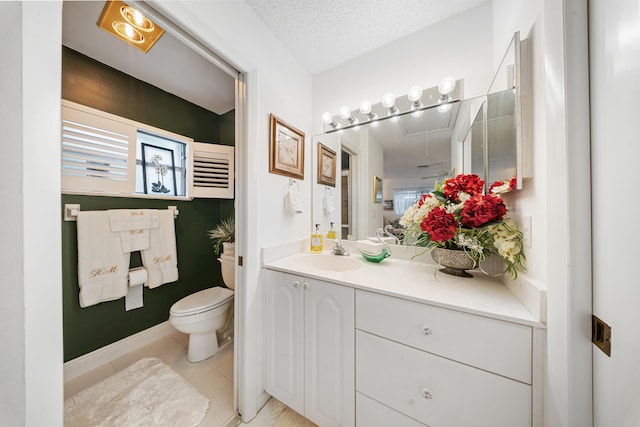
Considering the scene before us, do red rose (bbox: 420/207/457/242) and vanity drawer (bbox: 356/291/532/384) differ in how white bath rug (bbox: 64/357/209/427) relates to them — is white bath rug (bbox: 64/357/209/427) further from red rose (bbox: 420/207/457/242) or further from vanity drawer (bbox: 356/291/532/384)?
red rose (bbox: 420/207/457/242)

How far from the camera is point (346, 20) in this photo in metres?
1.22

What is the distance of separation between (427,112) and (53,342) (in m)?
1.93

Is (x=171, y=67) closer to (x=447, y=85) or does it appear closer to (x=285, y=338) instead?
(x=447, y=85)

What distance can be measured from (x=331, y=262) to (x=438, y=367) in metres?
0.82

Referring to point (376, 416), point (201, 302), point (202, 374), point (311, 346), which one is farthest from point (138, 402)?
point (376, 416)

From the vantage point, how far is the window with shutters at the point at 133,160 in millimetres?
1296

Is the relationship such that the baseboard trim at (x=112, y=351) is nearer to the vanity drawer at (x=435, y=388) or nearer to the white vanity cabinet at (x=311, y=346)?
the white vanity cabinet at (x=311, y=346)

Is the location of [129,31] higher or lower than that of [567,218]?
higher

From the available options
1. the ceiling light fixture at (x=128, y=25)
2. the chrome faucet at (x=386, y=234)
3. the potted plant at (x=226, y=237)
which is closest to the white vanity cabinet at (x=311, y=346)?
the chrome faucet at (x=386, y=234)

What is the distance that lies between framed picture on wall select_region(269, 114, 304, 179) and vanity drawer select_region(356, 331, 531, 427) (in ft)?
3.60

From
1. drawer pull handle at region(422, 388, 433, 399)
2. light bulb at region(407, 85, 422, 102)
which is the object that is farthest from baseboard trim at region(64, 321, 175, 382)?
light bulb at region(407, 85, 422, 102)

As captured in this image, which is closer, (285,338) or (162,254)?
(285,338)

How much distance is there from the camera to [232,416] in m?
1.16

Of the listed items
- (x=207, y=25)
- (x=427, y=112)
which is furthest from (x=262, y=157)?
(x=427, y=112)
